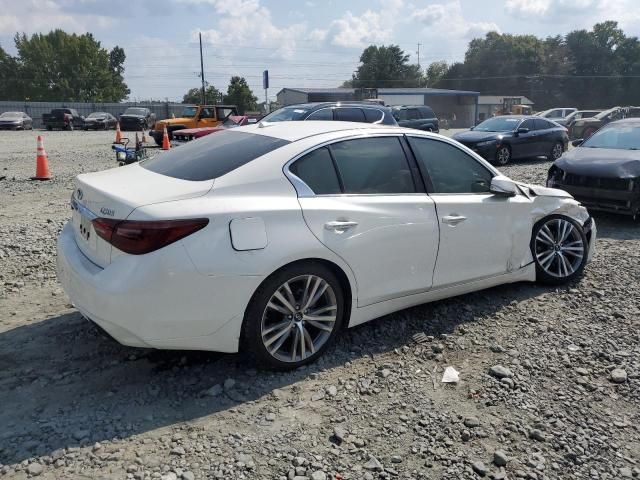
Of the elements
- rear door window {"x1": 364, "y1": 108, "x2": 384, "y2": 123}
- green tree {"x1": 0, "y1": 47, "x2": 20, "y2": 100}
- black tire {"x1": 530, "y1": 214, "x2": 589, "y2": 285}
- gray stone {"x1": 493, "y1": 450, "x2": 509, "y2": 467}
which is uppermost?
green tree {"x1": 0, "y1": 47, "x2": 20, "y2": 100}

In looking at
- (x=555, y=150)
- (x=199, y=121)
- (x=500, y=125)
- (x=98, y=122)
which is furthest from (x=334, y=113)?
(x=98, y=122)

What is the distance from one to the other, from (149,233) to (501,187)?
9.28 ft

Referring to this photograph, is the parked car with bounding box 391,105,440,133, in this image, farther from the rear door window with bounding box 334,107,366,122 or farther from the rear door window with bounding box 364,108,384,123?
the rear door window with bounding box 334,107,366,122

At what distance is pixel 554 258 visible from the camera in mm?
5219

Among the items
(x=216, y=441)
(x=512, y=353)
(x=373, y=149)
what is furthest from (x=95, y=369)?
(x=512, y=353)

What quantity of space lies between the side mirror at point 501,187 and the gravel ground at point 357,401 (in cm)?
96

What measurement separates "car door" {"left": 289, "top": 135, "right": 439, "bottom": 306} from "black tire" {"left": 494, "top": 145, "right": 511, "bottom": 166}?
1214cm

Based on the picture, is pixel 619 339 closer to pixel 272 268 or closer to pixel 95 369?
pixel 272 268

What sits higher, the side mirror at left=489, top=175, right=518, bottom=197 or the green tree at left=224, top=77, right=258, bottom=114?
the green tree at left=224, top=77, right=258, bottom=114


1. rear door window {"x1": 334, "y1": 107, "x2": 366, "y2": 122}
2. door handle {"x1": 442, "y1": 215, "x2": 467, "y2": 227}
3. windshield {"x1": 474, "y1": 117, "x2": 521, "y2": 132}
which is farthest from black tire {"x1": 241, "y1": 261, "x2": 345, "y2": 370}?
windshield {"x1": 474, "y1": 117, "x2": 521, "y2": 132}

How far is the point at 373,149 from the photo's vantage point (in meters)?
4.11

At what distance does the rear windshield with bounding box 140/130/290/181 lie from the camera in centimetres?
367

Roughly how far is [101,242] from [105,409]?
3.18 ft

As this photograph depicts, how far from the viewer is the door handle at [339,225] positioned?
11.9ft
